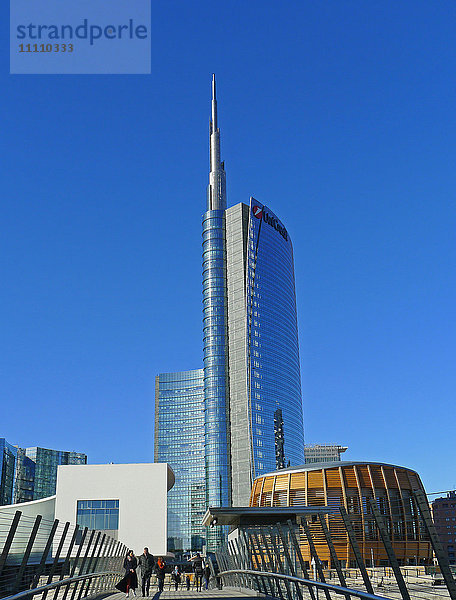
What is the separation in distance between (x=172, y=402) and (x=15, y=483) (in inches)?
1895

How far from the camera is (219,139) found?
535 feet

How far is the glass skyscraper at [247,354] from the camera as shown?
133625 mm

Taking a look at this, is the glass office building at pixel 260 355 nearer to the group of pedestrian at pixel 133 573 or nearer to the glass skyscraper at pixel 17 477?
the glass skyscraper at pixel 17 477

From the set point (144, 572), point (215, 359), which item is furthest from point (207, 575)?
point (215, 359)

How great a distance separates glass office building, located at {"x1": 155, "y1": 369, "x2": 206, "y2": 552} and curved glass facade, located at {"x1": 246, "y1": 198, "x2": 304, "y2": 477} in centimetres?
4649

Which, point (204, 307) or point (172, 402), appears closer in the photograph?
point (204, 307)

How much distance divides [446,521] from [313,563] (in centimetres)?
725

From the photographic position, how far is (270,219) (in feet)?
488

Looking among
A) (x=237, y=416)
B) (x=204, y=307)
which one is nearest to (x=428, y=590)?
(x=237, y=416)

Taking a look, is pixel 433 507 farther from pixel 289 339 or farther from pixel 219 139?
pixel 219 139

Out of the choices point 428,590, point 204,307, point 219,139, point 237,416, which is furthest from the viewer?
point 219,139

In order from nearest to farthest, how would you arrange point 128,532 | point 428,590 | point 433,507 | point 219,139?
point 433,507
point 428,590
point 128,532
point 219,139

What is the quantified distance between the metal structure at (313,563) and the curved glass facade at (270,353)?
106628 millimetres

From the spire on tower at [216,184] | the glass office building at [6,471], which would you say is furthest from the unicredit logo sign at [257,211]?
the glass office building at [6,471]
